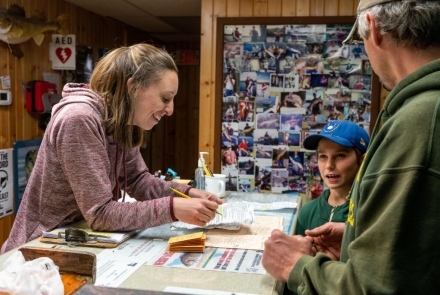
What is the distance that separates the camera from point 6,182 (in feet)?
11.5

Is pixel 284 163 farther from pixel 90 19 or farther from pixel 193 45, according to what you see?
pixel 193 45

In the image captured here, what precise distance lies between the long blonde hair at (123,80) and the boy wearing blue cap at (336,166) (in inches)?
29.1

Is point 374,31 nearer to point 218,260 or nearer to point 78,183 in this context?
point 218,260

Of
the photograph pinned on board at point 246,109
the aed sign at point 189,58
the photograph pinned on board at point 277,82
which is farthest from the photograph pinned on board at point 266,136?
the aed sign at point 189,58

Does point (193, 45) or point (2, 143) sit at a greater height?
point (193, 45)

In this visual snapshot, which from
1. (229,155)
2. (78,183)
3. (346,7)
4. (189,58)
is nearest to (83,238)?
(78,183)

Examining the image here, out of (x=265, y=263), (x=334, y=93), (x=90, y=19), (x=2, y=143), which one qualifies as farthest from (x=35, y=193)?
(x=90, y=19)

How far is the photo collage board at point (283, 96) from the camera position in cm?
337

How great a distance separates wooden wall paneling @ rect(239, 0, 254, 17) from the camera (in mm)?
3463

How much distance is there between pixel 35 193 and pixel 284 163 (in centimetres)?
232

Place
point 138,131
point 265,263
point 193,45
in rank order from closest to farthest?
1. point 265,263
2. point 138,131
3. point 193,45

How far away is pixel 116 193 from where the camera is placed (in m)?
1.70

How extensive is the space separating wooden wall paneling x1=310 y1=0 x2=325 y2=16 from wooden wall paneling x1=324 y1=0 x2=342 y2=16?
3 cm

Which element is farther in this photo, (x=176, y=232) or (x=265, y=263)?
(x=176, y=232)
